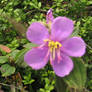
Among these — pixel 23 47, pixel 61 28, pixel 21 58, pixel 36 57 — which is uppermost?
pixel 61 28

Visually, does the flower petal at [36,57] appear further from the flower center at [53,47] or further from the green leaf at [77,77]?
the green leaf at [77,77]

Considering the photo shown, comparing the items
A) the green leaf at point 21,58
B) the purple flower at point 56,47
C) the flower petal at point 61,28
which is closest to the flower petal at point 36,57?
the purple flower at point 56,47

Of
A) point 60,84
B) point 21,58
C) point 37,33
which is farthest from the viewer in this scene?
point 21,58

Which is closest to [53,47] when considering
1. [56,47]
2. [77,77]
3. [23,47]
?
[56,47]

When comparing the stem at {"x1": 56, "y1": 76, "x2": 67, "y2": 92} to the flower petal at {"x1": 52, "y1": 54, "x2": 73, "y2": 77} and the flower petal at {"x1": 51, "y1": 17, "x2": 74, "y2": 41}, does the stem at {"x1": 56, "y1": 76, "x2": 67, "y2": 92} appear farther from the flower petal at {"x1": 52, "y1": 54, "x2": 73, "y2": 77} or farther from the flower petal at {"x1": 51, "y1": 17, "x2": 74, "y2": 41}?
the flower petal at {"x1": 51, "y1": 17, "x2": 74, "y2": 41}

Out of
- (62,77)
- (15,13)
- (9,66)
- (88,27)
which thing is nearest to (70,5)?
(88,27)

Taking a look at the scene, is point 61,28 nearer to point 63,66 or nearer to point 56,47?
point 56,47

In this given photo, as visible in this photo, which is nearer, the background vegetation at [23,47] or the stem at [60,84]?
the stem at [60,84]
